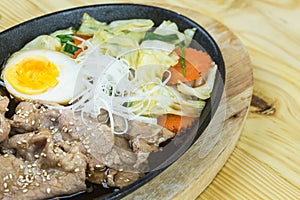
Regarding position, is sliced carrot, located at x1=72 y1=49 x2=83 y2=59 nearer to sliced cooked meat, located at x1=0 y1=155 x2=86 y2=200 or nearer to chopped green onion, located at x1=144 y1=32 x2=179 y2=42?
chopped green onion, located at x1=144 y1=32 x2=179 y2=42

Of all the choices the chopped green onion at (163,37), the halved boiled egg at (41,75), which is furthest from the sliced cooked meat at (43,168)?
the chopped green onion at (163,37)

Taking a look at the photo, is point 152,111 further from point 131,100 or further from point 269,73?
point 269,73

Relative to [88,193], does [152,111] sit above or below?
above

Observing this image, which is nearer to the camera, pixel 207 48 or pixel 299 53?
pixel 207 48

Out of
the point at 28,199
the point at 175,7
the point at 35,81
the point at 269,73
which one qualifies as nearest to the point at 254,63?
the point at 269,73

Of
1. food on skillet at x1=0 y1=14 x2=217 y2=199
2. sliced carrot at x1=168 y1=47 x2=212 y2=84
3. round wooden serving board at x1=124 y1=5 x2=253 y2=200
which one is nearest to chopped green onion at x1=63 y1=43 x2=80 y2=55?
food on skillet at x1=0 y1=14 x2=217 y2=199

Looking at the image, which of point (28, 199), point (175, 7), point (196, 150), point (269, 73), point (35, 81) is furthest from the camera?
point (175, 7)

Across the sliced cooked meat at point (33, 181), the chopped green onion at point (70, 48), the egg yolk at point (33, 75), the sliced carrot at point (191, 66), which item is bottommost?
the sliced cooked meat at point (33, 181)

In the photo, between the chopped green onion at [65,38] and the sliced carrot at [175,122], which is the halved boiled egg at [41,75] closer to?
the chopped green onion at [65,38]
